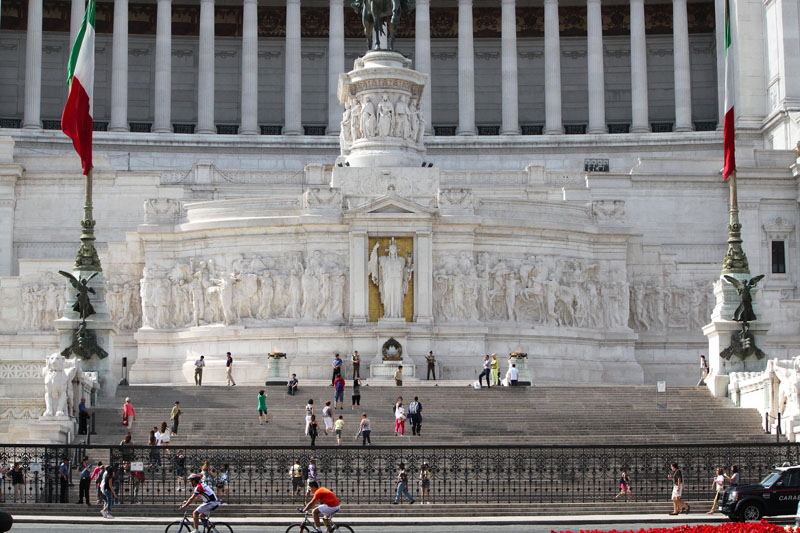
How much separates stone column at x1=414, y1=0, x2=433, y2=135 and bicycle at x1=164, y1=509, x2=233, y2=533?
55.0 meters

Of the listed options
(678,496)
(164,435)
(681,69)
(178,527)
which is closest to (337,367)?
(164,435)

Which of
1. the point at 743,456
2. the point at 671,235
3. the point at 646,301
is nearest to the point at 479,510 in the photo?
the point at 743,456

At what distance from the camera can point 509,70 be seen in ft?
291

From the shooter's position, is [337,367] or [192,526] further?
[337,367]

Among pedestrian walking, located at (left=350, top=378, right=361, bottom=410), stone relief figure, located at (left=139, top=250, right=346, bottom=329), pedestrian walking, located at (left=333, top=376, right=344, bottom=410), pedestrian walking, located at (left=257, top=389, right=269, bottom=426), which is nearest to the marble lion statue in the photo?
pedestrian walking, located at (left=257, top=389, right=269, bottom=426)

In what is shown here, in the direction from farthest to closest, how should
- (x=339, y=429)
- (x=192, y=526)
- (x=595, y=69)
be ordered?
(x=595, y=69)
(x=339, y=429)
(x=192, y=526)

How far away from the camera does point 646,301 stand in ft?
197

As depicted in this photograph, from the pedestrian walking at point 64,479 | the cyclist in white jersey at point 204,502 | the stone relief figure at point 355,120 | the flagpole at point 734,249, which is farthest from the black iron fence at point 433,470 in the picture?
the stone relief figure at point 355,120

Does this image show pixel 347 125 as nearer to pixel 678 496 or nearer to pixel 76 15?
pixel 76 15

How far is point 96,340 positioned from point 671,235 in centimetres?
3113

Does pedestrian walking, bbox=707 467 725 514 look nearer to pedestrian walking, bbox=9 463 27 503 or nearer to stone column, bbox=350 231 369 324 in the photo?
pedestrian walking, bbox=9 463 27 503

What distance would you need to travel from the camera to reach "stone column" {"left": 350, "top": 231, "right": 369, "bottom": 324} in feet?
181

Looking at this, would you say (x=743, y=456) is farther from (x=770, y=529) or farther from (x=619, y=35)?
(x=619, y=35)

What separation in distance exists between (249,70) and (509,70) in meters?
14.9
